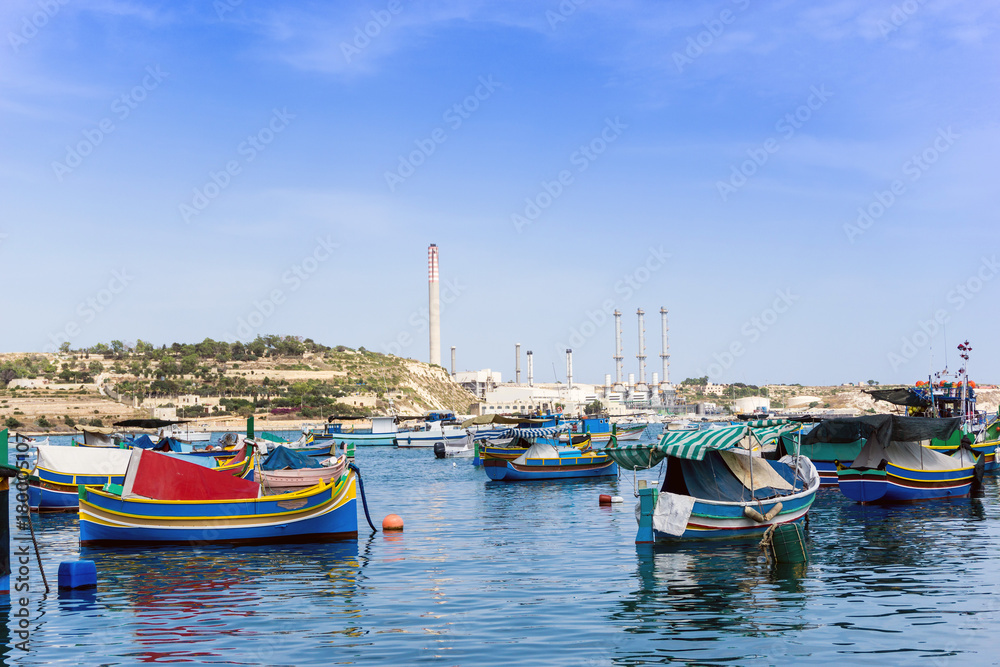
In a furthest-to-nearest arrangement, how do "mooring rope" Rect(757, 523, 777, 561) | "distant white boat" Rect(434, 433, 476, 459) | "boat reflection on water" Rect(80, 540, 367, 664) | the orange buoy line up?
"distant white boat" Rect(434, 433, 476, 459), the orange buoy, "mooring rope" Rect(757, 523, 777, 561), "boat reflection on water" Rect(80, 540, 367, 664)

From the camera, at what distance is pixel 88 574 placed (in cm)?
2223

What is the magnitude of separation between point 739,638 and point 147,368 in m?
→ 197

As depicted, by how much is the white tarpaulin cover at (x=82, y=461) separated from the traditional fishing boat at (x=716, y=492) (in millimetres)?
23408

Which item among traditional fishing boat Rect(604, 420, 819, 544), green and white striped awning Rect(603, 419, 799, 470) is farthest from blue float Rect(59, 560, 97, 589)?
green and white striped awning Rect(603, 419, 799, 470)

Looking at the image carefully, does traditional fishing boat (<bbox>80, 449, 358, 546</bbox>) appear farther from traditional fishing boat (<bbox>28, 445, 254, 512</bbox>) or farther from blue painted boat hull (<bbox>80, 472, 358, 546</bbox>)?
traditional fishing boat (<bbox>28, 445, 254, 512</bbox>)

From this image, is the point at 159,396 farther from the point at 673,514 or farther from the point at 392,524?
the point at 673,514

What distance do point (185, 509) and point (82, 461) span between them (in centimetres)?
1415

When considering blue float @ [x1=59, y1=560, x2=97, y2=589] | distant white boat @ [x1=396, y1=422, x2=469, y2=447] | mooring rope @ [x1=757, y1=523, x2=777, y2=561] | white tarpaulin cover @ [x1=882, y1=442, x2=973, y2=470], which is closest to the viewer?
blue float @ [x1=59, y1=560, x2=97, y2=589]

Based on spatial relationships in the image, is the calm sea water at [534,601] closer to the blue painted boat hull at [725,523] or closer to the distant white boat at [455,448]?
the blue painted boat hull at [725,523]

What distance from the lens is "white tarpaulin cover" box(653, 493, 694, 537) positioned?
27.0 meters

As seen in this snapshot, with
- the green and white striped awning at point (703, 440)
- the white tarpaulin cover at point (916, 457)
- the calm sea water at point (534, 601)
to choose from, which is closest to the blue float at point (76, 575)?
the calm sea water at point (534, 601)

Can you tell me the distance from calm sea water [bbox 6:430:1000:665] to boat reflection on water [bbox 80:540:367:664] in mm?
70

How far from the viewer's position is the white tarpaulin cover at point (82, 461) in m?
39.9

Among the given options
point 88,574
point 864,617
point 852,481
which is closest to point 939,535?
point 852,481
